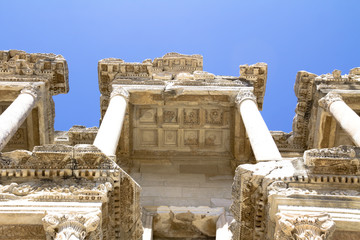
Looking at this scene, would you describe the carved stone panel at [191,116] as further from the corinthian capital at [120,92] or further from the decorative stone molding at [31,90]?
the decorative stone molding at [31,90]

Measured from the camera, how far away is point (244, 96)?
14.1 m

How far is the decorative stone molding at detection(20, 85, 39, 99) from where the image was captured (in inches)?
557

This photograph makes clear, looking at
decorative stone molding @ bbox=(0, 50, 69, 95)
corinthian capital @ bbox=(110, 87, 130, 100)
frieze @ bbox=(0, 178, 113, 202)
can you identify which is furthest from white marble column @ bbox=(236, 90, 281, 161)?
decorative stone molding @ bbox=(0, 50, 69, 95)

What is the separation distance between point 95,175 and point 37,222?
4.67 feet

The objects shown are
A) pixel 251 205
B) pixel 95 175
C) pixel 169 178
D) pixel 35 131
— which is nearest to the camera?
pixel 95 175

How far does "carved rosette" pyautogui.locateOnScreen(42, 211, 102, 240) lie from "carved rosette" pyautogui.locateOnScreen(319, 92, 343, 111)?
1013cm

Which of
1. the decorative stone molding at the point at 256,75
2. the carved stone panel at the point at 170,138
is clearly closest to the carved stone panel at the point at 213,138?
the carved stone panel at the point at 170,138

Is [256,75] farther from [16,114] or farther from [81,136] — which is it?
[16,114]

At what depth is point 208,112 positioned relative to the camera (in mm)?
15758

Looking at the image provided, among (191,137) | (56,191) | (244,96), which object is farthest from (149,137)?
(56,191)

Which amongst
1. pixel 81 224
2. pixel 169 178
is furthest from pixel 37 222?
pixel 169 178

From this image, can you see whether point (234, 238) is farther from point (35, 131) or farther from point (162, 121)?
point (35, 131)

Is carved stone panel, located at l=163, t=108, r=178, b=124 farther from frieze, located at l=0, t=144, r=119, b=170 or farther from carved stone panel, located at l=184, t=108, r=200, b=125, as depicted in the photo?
frieze, located at l=0, t=144, r=119, b=170

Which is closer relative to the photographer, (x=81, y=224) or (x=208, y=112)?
(x=81, y=224)
